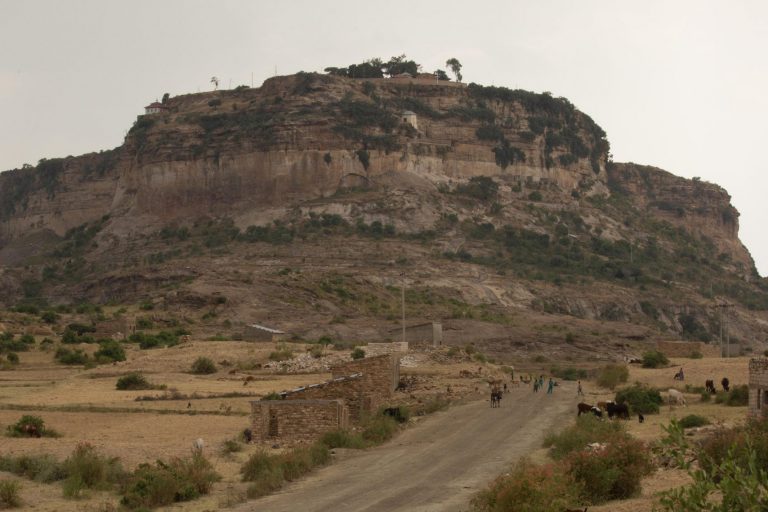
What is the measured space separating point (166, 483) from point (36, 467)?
10.3ft

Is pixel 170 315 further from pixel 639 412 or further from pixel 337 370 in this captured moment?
pixel 639 412

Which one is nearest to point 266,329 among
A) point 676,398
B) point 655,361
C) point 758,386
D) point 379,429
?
point 655,361

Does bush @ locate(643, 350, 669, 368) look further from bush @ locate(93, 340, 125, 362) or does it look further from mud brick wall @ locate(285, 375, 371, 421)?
mud brick wall @ locate(285, 375, 371, 421)

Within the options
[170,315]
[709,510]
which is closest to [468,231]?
[170,315]

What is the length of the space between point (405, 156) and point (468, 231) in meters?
10.7

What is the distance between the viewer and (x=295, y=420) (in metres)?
25.8

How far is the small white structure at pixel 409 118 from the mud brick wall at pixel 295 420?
81799mm

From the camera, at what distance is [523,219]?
10219 cm

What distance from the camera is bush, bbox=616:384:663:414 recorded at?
30.3 m

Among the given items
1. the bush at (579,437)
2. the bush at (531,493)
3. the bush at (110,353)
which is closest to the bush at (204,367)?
the bush at (110,353)

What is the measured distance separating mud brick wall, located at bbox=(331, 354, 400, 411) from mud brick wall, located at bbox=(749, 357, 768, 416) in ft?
32.5

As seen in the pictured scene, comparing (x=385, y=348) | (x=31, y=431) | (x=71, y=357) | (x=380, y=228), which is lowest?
(x=31, y=431)

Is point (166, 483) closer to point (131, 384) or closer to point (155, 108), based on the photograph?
point (131, 384)

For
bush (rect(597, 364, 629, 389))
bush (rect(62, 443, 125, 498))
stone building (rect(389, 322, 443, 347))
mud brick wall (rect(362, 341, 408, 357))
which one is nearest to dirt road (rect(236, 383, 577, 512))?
bush (rect(62, 443, 125, 498))
